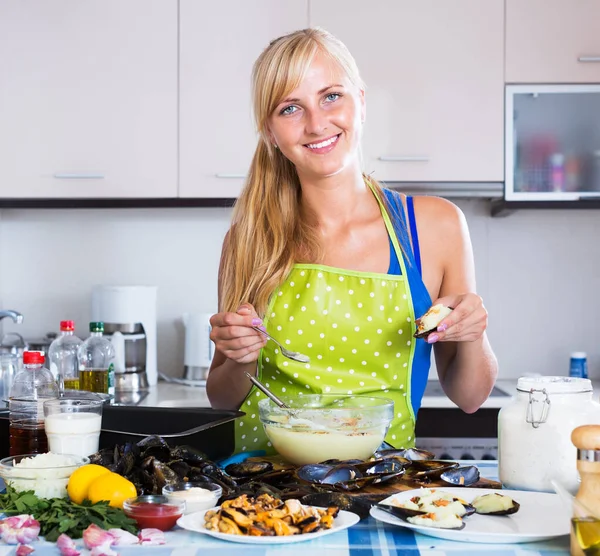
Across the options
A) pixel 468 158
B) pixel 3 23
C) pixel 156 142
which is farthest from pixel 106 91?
pixel 468 158

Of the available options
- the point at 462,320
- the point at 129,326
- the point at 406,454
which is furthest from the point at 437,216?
the point at 129,326

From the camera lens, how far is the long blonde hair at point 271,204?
161 cm

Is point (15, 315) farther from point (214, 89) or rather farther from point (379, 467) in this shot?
point (379, 467)

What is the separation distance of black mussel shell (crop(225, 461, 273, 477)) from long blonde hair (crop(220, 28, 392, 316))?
1.77 ft

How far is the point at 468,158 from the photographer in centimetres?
291

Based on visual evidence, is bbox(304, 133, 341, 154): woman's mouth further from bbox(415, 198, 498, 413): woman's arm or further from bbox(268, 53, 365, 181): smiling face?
bbox(415, 198, 498, 413): woman's arm

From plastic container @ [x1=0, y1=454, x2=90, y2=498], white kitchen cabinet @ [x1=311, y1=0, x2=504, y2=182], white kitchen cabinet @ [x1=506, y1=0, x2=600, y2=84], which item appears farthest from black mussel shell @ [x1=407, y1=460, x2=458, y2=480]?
white kitchen cabinet @ [x1=506, y1=0, x2=600, y2=84]

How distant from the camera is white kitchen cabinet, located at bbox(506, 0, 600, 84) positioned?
9.50ft

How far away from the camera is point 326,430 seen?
49.4 inches

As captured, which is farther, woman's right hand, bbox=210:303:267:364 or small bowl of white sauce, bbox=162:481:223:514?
woman's right hand, bbox=210:303:267:364

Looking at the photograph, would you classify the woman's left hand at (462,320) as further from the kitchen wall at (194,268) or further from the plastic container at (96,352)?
the kitchen wall at (194,268)

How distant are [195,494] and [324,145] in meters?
0.81

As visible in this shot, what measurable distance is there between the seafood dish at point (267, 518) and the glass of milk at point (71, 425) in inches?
12.5

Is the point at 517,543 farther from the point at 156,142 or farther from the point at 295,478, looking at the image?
the point at 156,142
